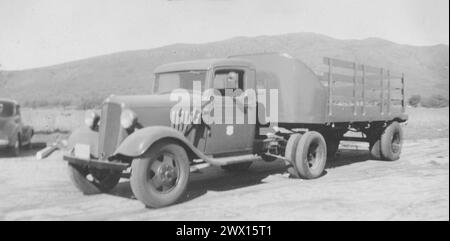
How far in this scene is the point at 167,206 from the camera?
5.95 meters

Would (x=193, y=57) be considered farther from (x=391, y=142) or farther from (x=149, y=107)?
(x=149, y=107)

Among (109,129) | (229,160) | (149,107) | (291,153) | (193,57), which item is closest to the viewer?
(109,129)

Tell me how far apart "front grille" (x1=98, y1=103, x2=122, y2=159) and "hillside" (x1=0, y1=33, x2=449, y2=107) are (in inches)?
1950

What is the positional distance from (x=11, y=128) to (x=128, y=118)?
7107 millimetres

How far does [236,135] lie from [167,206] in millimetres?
1932

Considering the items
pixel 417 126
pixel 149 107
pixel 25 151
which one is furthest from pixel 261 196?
pixel 417 126

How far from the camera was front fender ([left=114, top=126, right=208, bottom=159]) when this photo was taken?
565 cm

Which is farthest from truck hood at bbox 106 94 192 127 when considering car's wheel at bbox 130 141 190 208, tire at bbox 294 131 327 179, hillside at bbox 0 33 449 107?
hillside at bbox 0 33 449 107

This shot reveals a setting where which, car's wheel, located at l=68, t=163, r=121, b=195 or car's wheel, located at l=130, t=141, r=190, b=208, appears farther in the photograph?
car's wheel, located at l=68, t=163, r=121, b=195

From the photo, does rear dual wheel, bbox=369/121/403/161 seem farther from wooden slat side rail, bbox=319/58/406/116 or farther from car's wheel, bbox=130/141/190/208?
car's wheel, bbox=130/141/190/208

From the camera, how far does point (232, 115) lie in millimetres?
7312

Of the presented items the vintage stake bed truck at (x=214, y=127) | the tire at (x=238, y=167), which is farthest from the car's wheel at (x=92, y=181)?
the tire at (x=238, y=167)

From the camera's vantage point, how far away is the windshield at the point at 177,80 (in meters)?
7.15
